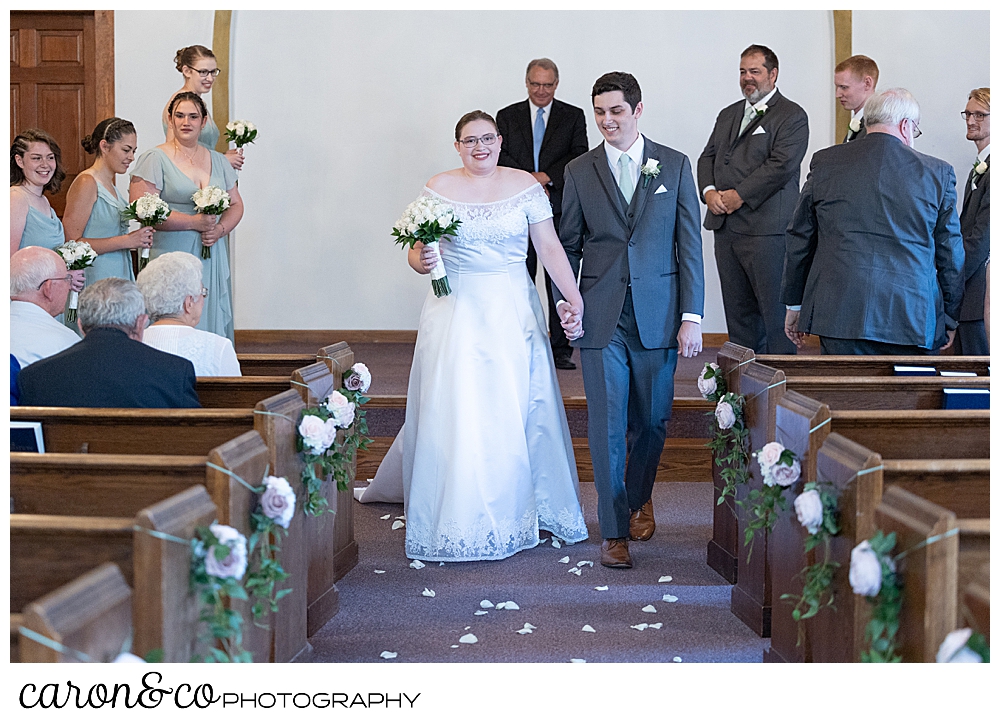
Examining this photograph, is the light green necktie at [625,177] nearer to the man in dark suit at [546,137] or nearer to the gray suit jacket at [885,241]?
the gray suit jacket at [885,241]

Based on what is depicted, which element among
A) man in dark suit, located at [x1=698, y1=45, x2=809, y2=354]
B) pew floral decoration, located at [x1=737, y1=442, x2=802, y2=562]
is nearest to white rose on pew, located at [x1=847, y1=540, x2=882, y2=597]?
pew floral decoration, located at [x1=737, y1=442, x2=802, y2=562]

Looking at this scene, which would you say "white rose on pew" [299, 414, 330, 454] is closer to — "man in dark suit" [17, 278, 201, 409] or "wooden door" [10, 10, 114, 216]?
"man in dark suit" [17, 278, 201, 409]

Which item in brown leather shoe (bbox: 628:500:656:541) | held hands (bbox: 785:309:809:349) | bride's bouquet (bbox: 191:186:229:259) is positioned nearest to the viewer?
brown leather shoe (bbox: 628:500:656:541)

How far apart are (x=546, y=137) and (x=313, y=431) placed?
3890mm

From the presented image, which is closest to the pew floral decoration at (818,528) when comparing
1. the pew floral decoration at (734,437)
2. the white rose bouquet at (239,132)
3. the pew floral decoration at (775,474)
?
the pew floral decoration at (775,474)

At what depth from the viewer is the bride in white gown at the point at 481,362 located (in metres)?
3.76

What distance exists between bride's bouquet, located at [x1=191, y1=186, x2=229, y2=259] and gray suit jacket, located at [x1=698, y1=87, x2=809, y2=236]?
2.45 metres

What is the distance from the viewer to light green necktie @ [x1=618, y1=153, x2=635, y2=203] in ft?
12.3

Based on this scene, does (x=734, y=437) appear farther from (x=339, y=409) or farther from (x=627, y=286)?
(x=339, y=409)

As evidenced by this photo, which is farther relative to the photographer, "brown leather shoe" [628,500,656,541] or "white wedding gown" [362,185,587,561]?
"brown leather shoe" [628,500,656,541]

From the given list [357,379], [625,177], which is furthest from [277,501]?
[625,177]

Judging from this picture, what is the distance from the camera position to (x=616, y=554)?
12.1 ft

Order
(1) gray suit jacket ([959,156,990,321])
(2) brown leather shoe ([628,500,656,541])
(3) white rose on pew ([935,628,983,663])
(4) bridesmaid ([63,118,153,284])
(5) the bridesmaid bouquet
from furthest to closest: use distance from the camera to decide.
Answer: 1. (4) bridesmaid ([63,118,153,284])
2. (1) gray suit jacket ([959,156,990,321])
3. (5) the bridesmaid bouquet
4. (2) brown leather shoe ([628,500,656,541])
5. (3) white rose on pew ([935,628,983,663])

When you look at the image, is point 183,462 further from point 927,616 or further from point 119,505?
point 927,616
